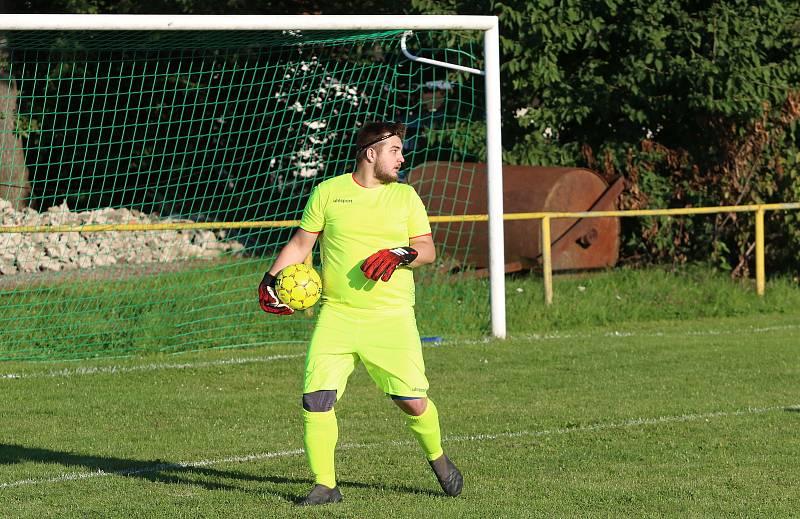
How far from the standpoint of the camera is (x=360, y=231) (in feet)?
21.6

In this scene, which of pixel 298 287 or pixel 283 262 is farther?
pixel 283 262

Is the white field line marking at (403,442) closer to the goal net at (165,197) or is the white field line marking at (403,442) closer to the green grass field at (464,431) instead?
the green grass field at (464,431)

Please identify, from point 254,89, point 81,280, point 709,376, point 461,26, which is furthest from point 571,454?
point 254,89

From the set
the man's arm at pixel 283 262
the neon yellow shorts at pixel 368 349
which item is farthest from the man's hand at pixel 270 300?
the neon yellow shorts at pixel 368 349

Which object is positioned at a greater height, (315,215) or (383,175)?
(383,175)

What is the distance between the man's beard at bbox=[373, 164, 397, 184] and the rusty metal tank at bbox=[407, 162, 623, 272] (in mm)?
9273

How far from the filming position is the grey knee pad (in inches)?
252

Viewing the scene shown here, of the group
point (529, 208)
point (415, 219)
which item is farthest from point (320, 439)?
point (529, 208)

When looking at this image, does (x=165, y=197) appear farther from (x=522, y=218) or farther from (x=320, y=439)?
(x=320, y=439)

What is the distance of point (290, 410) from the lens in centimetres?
938

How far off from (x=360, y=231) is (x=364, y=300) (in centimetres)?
34

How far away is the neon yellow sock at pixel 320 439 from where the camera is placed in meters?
6.40

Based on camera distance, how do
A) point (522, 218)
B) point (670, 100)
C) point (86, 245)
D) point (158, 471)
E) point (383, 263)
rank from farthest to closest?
point (670, 100)
point (86, 245)
point (522, 218)
point (158, 471)
point (383, 263)

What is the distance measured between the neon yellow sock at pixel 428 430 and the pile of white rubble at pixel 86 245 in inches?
335
